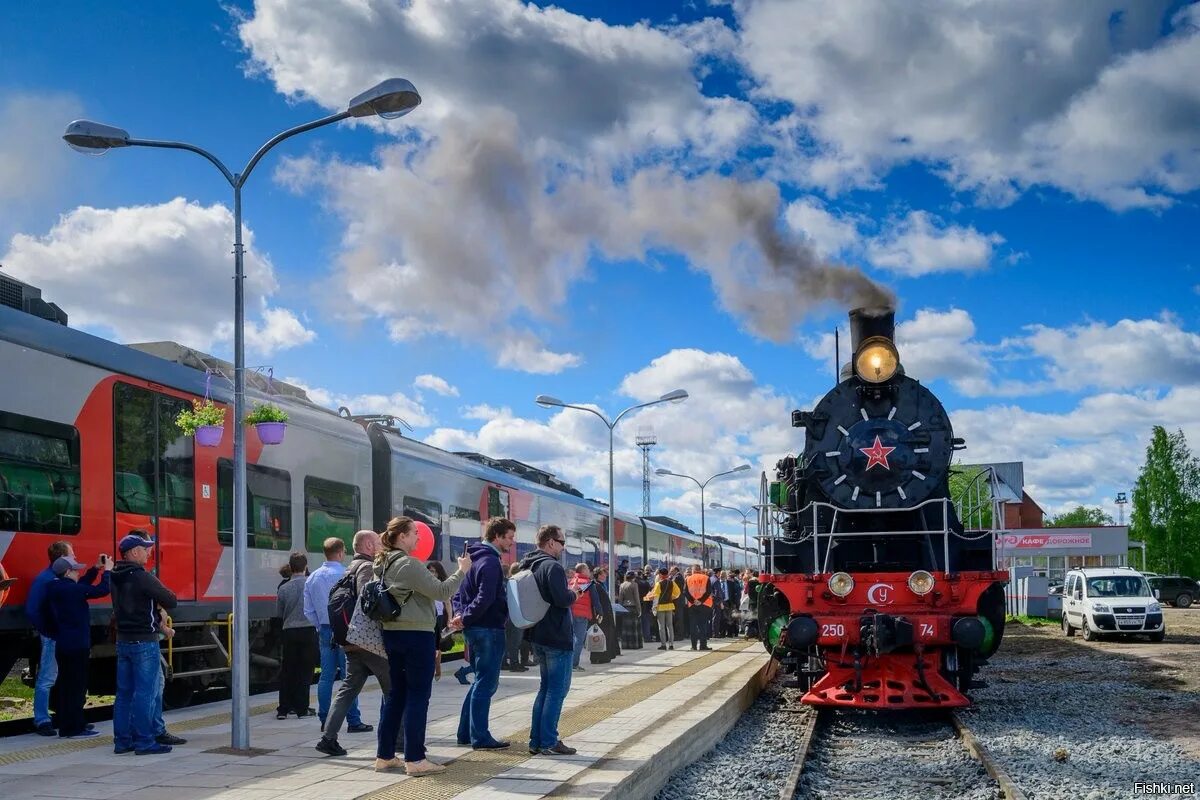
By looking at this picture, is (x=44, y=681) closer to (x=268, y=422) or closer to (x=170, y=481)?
(x=170, y=481)

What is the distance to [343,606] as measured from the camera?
8.31m

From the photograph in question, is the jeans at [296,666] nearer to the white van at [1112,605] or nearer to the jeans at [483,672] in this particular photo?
the jeans at [483,672]

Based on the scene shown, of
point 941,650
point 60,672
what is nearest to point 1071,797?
point 941,650

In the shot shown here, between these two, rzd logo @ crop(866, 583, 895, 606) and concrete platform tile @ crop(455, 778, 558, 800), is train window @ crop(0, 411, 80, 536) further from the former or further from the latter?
rzd logo @ crop(866, 583, 895, 606)

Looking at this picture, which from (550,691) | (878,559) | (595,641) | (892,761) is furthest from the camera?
(595,641)

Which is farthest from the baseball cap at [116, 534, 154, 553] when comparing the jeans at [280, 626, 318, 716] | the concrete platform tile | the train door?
the concrete platform tile

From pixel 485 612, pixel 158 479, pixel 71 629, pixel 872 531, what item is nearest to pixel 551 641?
pixel 485 612

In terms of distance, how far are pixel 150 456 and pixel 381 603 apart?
495 centimetres

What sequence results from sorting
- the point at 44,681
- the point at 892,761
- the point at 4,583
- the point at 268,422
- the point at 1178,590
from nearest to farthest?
the point at 4,583 → the point at 44,681 → the point at 892,761 → the point at 268,422 → the point at 1178,590

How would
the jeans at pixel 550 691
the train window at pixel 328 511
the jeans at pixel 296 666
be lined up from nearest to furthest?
1. the jeans at pixel 550 691
2. the jeans at pixel 296 666
3. the train window at pixel 328 511

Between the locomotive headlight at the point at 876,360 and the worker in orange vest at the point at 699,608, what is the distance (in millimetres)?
11328

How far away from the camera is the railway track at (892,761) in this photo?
8.55m

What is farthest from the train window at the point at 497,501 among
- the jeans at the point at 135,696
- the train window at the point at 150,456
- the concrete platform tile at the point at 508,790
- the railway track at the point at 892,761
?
the concrete platform tile at the point at 508,790

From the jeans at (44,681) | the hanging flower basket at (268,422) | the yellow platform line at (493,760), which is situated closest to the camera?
the yellow platform line at (493,760)
